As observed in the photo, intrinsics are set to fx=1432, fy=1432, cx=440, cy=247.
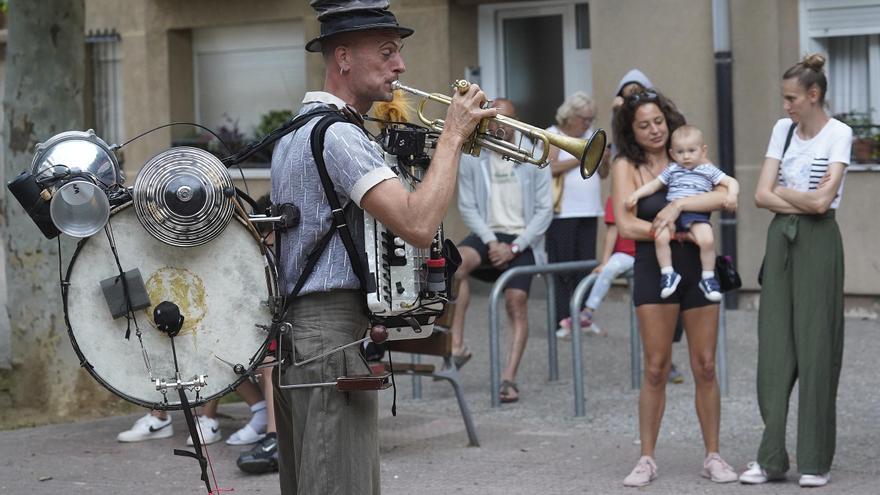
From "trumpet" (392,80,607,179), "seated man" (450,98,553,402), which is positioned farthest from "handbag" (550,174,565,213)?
"trumpet" (392,80,607,179)

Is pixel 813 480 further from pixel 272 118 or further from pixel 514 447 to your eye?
pixel 272 118

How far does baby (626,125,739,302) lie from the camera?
664cm

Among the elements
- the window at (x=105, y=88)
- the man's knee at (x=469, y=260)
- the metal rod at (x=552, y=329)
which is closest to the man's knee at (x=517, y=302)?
the metal rod at (x=552, y=329)

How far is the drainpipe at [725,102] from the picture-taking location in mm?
12062

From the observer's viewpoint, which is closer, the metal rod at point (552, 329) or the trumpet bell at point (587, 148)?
the trumpet bell at point (587, 148)

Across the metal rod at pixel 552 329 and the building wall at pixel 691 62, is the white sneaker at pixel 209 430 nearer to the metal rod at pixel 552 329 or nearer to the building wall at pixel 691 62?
the metal rod at pixel 552 329

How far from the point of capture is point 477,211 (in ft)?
31.2

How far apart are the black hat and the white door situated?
9.69m

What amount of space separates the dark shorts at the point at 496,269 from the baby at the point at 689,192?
2390 millimetres

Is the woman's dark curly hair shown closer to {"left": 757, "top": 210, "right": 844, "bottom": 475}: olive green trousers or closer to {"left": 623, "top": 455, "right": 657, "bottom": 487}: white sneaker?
{"left": 757, "top": 210, "right": 844, "bottom": 475}: olive green trousers

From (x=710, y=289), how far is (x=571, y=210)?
433 centimetres

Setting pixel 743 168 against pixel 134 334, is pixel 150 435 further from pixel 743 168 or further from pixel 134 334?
pixel 743 168

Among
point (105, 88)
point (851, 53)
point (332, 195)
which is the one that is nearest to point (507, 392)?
point (332, 195)

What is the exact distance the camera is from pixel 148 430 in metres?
7.68
